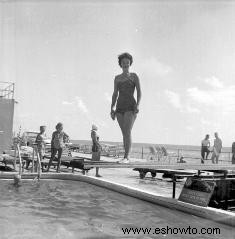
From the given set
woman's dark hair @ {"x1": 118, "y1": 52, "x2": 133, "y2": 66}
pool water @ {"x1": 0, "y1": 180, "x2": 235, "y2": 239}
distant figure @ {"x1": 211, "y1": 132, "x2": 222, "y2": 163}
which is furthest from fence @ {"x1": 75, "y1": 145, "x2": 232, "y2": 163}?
woman's dark hair @ {"x1": 118, "y1": 52, "x2": 133, "y2": 66}

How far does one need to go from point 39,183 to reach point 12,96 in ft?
30.5

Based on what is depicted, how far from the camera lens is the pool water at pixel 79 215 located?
5148 mm

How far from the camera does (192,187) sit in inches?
276

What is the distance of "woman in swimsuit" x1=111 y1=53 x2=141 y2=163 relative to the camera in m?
7.82

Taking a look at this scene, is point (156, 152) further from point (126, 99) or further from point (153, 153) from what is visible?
point (126, 99)

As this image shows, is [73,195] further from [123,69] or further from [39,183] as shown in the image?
[123,69]

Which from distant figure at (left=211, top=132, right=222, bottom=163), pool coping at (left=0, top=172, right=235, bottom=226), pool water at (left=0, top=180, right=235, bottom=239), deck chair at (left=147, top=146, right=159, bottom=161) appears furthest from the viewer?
deck chair at (left=147, top=146, right=159, bottom=161)

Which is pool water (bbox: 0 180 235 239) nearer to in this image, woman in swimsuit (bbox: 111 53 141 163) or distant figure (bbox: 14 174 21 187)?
distant figure (bbox: 14 174 21 187)

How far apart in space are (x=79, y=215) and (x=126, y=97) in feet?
9.11

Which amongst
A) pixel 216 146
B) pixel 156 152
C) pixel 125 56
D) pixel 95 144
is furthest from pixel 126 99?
pixel 156 152

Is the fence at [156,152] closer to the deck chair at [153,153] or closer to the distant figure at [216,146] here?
the deck chair at [153,153]

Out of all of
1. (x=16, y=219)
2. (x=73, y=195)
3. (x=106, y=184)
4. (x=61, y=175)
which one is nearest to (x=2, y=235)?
(x=16, y=219)

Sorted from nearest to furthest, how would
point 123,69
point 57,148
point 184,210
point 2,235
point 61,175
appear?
1. point 2,235
2. point 184,210
3. point 123,69
4. point 61,175
5. point 57,148

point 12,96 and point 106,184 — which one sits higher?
point 12,96
